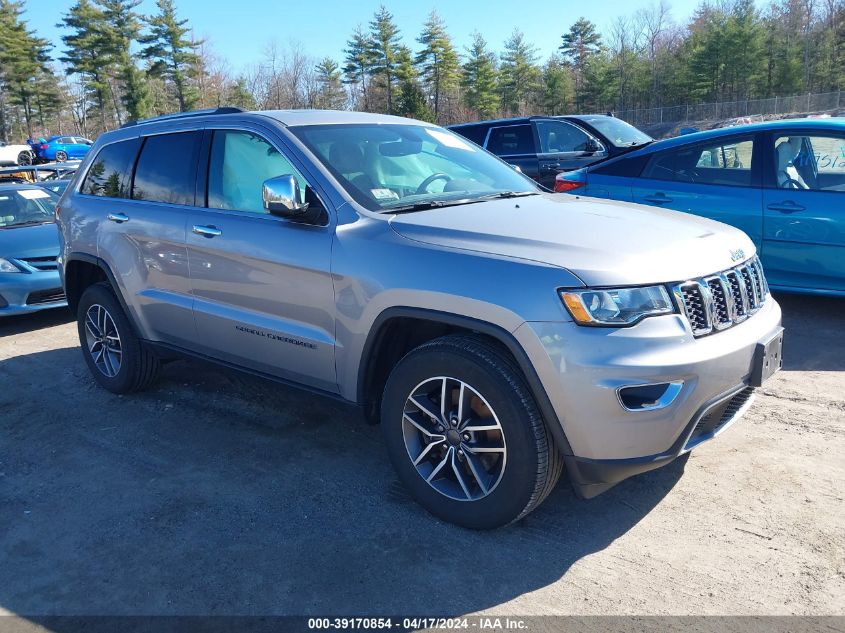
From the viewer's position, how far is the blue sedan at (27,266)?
24.0ft

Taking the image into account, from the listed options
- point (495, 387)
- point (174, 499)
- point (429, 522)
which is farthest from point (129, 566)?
point (495, 387)

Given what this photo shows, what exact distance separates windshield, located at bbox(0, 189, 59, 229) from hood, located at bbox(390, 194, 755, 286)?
7088mm

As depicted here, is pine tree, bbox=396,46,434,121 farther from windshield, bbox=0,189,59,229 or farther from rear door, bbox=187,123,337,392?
rear door, bbox=187,123,337,392

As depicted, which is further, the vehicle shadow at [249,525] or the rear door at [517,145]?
the rear door at [517,145]

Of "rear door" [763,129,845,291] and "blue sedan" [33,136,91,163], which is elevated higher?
"blue sedan" [33,136,91,163]

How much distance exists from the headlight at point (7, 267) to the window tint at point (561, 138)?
296 inches

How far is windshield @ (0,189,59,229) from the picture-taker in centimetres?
859

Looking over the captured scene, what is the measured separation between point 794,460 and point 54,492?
154 inches

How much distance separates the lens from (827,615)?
2.55 m

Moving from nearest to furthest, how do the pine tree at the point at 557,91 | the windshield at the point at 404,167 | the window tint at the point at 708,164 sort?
1. the windshield at the point at 404,167
2. the window tint at the point at 708,164
3. the pine tree at the point at 557,91

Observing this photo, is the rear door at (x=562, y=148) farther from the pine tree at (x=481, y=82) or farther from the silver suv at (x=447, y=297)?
the pine tree at (x=481, y=82)

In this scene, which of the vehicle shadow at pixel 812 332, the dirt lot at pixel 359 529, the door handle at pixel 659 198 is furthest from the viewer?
the door handle at pixel 659 198

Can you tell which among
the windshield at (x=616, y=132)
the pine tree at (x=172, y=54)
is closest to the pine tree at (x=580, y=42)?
the pine tree at (x=172, y=54)

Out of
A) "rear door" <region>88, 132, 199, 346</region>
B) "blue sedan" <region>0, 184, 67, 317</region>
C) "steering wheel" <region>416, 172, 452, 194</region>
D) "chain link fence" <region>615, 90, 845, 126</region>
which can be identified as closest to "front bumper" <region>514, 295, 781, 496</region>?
"steering wheel" <region>416, 172, 452, 194</region>
